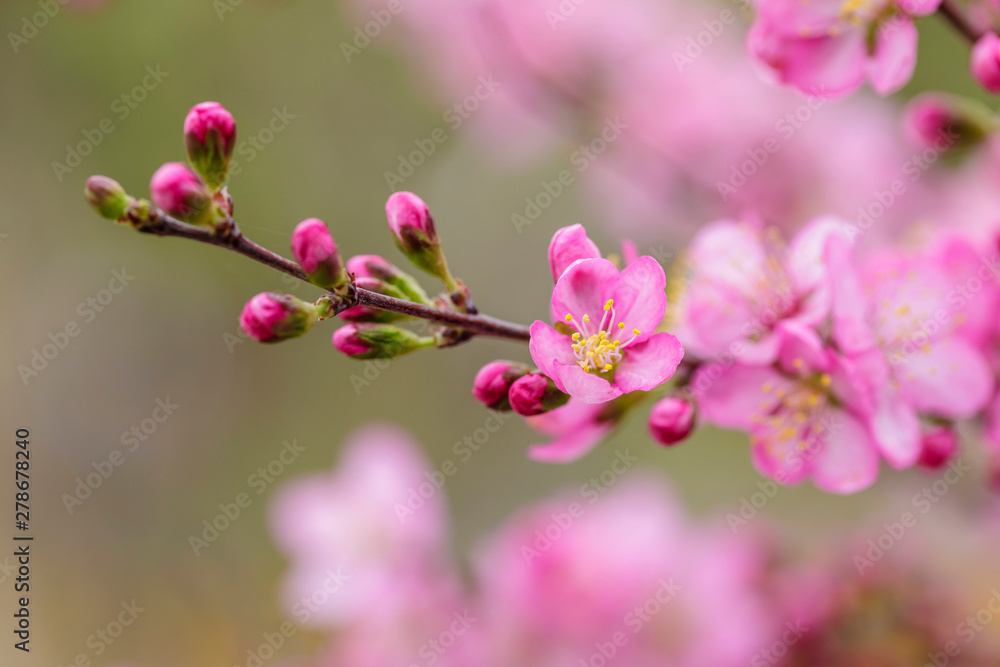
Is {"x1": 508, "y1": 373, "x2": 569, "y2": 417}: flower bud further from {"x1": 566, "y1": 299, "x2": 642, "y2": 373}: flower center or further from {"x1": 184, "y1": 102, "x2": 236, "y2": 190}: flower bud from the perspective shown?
{"x1": 184, "y1": 102, "x2": 236, "y2": 190}: flower bud

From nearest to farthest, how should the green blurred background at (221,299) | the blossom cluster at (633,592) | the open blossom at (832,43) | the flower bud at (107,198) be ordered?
the flower bud at (107,198) < the open blossom at (832,43) < the blossom cluster at (633,592) < the green blurred background at (221,299)

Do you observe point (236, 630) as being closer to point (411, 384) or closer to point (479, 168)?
point (411, 384)

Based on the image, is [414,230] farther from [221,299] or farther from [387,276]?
[221,299]

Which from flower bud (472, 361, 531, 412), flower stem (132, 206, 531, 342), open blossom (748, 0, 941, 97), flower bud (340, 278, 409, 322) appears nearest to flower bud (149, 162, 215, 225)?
flower stem (132, 206, 531, 342)

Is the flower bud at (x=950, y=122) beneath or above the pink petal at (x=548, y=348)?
beneath

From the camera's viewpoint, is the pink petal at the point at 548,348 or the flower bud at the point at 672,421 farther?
the flower bud at the point at 672,421

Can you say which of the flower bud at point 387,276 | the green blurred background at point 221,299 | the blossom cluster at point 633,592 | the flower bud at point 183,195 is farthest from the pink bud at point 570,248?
the green blurred background at point 221,299

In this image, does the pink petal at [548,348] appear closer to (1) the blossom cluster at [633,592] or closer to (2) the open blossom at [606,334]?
(2) the open blossom at [606,334]
